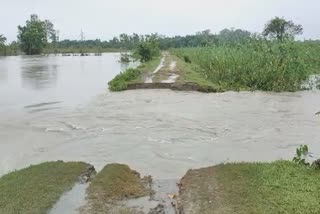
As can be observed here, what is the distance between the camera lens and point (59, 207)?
513cm

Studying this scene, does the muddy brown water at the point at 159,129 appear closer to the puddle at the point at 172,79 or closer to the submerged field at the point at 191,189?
the submerged field at the point at 191,189

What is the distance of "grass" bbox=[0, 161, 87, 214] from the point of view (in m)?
5.02

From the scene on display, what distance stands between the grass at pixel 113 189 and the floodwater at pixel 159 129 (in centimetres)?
127

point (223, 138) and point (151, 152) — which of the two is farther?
point (223, 138)

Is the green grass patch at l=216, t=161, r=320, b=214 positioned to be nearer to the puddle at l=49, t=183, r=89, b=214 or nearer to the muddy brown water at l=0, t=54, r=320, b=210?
the muddy brown water at l=0, t=54, r=320, b=210

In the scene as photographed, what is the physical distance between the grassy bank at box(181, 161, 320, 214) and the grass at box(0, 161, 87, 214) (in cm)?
160

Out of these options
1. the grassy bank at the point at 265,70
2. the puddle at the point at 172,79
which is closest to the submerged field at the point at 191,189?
the grassy bank at the point at 265,70

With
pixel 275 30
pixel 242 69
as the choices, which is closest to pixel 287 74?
pixel 242 69

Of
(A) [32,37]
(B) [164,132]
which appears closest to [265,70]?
(B) [164,132]

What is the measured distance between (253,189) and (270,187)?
0.25 metres

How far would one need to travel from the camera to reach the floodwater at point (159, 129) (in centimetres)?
859

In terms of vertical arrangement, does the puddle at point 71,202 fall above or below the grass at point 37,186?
below

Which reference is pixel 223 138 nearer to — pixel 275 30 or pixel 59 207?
pixel 59 207

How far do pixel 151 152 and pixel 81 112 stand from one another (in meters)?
5.66
